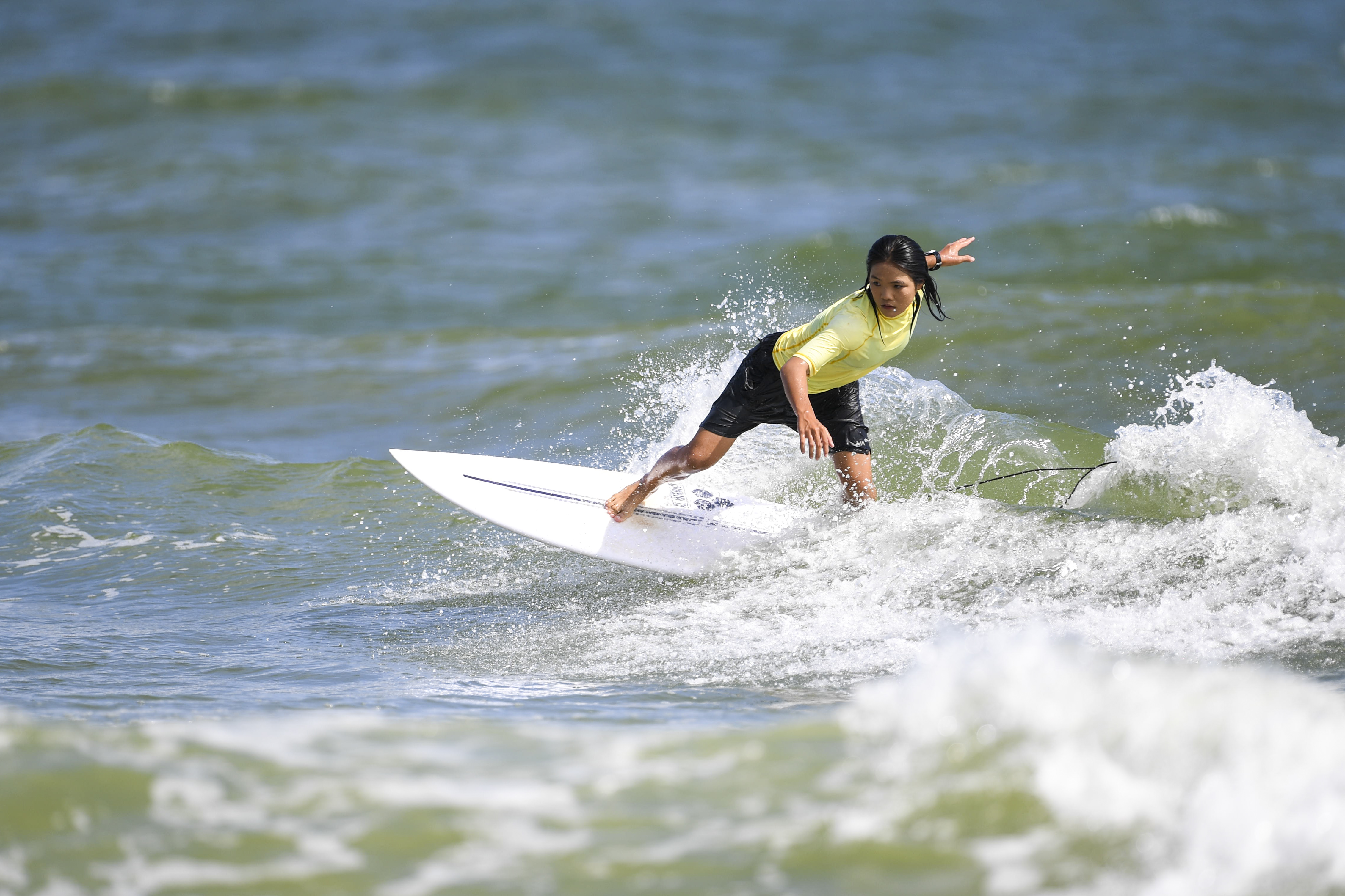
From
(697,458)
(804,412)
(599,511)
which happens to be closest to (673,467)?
(697,458)

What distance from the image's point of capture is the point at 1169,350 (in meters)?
9.58

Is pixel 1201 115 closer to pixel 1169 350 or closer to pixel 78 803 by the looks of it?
pixel 1169 350

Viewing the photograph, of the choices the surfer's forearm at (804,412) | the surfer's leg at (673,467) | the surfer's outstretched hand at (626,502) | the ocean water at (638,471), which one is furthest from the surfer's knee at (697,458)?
the surfer's forearm at (804,412)

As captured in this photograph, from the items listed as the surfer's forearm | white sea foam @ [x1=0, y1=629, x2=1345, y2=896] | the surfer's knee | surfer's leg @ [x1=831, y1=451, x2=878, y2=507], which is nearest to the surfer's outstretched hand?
the surfer's knee

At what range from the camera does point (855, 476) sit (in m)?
5.79

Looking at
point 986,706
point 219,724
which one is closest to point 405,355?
point 219,724

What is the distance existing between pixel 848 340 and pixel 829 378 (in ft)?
0.99

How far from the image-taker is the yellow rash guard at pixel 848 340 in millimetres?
5145

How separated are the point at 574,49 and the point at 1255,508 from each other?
70.5 feet

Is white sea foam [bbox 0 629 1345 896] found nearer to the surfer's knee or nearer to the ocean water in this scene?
the ocean water

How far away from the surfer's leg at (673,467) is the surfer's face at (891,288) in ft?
3.31

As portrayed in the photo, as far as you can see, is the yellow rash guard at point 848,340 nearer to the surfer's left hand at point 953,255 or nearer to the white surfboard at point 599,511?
the surfer's left hand at point 953,255

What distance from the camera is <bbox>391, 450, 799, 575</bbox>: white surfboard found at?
5.95 metres

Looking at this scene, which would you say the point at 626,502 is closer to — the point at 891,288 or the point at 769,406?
the point at 769,406
